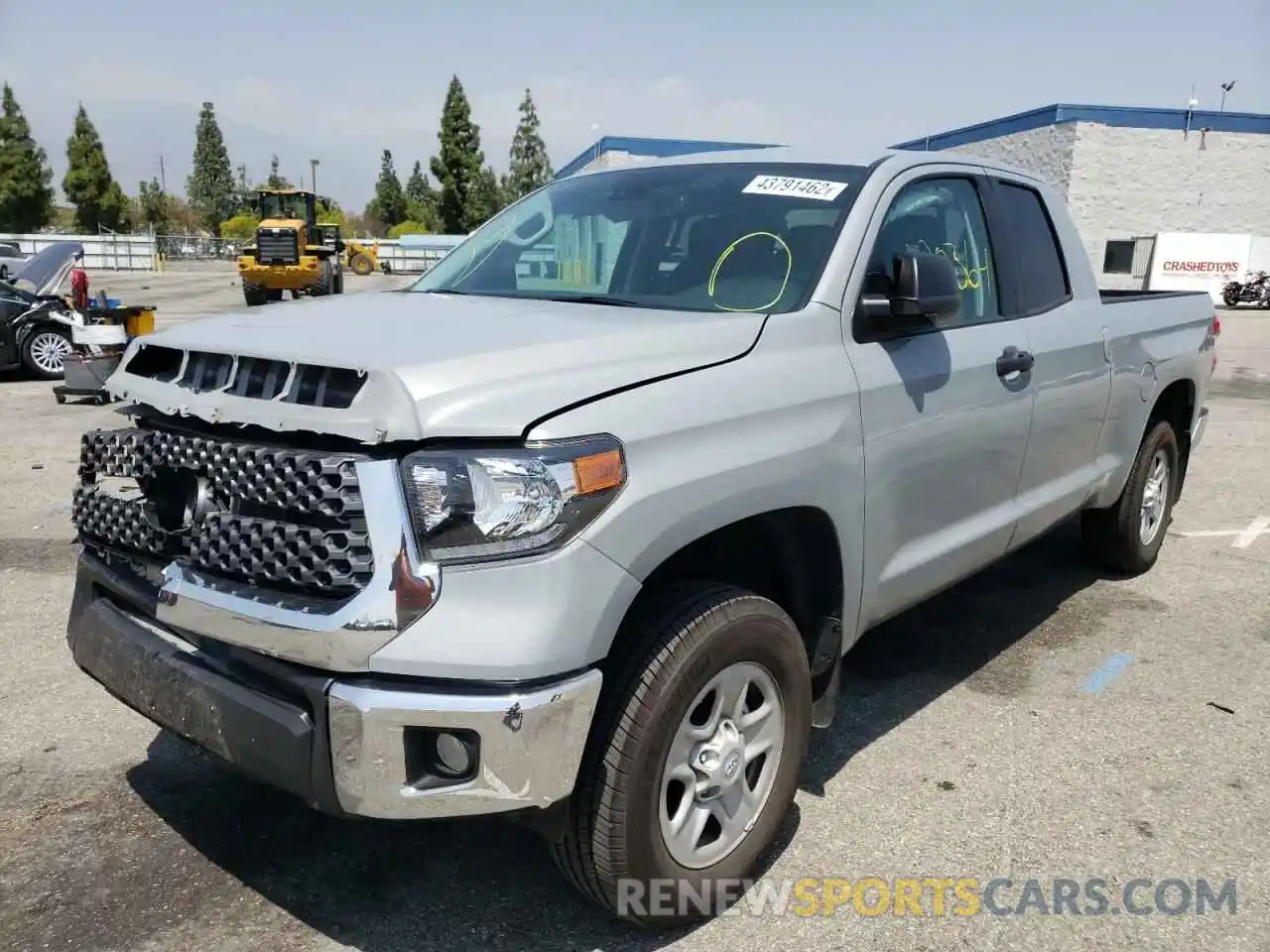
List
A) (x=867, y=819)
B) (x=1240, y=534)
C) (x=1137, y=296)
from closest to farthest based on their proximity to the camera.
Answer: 1. (x=867, y=819)
2. (x=1137, y=296)
3. (x=1240, y=534)

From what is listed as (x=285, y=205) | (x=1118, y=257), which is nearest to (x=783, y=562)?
(x=285, y=205)

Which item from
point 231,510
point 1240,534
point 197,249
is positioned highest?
point 197,249

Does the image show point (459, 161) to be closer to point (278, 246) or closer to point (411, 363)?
point (278, 246)

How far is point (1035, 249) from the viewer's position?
415 cm

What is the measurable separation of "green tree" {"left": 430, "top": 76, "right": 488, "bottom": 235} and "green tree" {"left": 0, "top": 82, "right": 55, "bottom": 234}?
22.5m

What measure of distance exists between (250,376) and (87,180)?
74.1 meters

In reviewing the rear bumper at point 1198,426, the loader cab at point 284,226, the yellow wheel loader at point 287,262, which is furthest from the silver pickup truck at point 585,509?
the loader cab at point 284,226

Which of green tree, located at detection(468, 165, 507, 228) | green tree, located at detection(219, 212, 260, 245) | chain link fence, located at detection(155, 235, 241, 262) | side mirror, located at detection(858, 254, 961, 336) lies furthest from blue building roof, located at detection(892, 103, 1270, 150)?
green tree, located at detection(219, 212, 260, 245)

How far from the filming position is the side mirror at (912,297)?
2.96 metres

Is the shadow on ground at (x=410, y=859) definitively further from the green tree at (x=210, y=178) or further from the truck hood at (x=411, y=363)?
the green tree at (x=210, y=178)

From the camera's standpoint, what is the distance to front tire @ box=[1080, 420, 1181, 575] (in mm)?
5078

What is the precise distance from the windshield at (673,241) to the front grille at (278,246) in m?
25.1

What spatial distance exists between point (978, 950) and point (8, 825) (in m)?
2.70

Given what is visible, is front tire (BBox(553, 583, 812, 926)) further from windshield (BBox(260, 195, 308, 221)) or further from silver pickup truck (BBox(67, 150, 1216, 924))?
windshield (BBox(260, 195, 308, 221))
